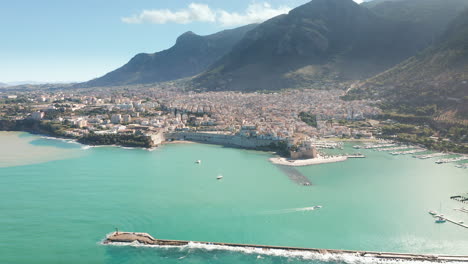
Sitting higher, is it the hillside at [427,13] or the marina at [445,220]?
the hillside at [427,13]

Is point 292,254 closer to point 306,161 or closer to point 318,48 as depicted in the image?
point 306,161

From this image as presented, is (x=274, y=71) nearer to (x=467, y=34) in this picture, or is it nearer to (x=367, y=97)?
(x=367, y=97)

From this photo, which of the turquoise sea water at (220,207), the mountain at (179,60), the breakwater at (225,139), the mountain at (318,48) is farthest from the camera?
the mountain at (179,60)

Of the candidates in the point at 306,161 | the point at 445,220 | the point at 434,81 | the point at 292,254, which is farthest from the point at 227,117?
the point at 292,254

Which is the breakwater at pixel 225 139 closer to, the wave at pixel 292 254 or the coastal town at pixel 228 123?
the coastal town at pixel 228 123

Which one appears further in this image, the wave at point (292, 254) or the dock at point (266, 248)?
the dock at point (266, 248)

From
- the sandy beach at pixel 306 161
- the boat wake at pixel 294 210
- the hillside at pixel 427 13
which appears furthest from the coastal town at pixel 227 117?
the hillside at pixel 427 13
